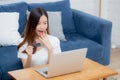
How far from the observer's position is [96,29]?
332 centimetres

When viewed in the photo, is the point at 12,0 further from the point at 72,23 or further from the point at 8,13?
the point at 72,23

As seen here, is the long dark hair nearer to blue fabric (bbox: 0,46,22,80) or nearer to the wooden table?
the wooden table

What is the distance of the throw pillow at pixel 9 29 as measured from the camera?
2957 millimetres

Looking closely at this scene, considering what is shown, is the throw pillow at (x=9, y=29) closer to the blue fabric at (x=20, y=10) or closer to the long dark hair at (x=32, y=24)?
the blue fabric at (x=20, y=10)

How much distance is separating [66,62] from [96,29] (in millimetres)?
1449

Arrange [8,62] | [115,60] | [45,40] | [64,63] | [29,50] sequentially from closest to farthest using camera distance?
[64,63], [29,50], [45,40], [8,62], [115,60]

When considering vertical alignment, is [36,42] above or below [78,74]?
above

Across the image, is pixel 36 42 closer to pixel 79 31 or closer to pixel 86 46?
pixel 86 46

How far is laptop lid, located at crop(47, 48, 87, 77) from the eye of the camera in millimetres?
1883

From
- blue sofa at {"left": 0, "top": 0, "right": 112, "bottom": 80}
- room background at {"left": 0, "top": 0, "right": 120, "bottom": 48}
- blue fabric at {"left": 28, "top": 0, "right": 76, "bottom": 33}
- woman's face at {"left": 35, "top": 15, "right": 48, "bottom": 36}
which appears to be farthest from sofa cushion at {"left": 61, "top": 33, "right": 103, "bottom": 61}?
room background at {"left": 0, "top": 0, "right": 120, "bottom": 48}

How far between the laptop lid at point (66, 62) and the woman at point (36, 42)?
280 millimetres

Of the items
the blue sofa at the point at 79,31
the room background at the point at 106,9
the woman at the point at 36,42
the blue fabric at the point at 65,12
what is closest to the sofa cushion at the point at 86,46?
the blue sofa at the point at 79,31

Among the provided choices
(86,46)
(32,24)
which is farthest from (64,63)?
(86,46)

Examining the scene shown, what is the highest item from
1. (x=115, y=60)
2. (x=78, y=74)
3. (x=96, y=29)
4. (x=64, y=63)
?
(x=64, y=63)
